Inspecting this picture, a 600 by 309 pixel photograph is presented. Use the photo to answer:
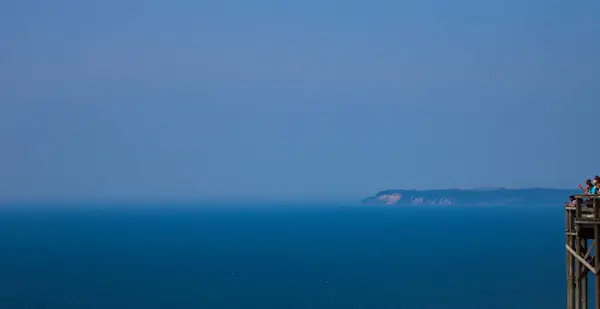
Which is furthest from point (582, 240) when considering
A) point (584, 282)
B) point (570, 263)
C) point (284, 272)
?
point (284, 272)

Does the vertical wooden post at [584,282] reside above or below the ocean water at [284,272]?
above

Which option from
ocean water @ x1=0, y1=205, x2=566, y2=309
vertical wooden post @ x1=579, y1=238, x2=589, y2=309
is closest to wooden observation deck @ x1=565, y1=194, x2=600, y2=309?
vertical wooden post @ x1=579, y1=238, x2=589, y2=309

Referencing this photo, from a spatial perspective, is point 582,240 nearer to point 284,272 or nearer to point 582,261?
point 582,261

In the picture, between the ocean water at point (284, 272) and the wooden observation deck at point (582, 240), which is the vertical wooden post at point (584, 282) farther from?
the ocean water at point (284, 272)

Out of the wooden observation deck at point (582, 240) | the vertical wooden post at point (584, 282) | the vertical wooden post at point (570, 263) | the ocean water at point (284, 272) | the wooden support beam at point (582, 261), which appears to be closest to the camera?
the wooden observation deck at point (582, 240)

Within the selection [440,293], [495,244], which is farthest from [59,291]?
[495,244]

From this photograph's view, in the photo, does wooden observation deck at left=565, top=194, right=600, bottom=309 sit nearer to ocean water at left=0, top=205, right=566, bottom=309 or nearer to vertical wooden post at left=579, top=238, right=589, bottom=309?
vertical wooden post at left=579, top=238, right=589, bottom=309

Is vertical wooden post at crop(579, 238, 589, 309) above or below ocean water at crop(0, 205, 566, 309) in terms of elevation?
above

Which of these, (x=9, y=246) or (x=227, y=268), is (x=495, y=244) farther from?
(x=9, y=246)

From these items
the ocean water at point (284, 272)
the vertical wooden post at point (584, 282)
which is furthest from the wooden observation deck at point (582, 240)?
the ocean water at point (284, 272)
